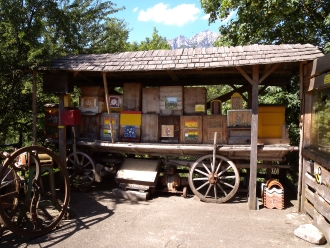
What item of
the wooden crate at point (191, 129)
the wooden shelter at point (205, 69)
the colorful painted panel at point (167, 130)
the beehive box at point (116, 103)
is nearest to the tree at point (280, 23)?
the wooden shelter at point (205, 69)

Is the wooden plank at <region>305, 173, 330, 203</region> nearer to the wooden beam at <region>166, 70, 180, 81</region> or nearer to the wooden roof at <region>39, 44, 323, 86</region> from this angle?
the wooden roof at <region>39, 44, 323, 86</region>

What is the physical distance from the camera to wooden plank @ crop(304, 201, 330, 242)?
187 inches

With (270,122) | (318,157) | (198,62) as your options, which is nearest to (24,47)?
(198,62)

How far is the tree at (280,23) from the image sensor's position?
9.41 metres

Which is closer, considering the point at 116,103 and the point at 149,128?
the point at 149,128

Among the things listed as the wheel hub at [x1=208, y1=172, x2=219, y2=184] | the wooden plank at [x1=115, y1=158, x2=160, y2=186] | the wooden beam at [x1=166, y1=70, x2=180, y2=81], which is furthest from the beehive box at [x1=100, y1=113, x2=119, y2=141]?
the wheel hub at [x1=208, y1=172, x2=219, y2=184]

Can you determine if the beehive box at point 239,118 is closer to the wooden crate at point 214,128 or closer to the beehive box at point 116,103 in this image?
the wooden crate at point 214,128

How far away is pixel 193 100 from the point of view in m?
7.29

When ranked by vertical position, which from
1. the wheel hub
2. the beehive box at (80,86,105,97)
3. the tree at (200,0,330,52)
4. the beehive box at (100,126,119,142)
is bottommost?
the wheel hub

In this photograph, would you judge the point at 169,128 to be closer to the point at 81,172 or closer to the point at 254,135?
the point at 254,135

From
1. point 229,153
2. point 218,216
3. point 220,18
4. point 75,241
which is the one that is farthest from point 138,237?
point 220,18

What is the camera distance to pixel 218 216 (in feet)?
20.3

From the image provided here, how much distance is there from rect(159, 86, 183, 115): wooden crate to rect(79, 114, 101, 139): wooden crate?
189 cm

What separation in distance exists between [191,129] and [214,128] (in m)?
0.58
